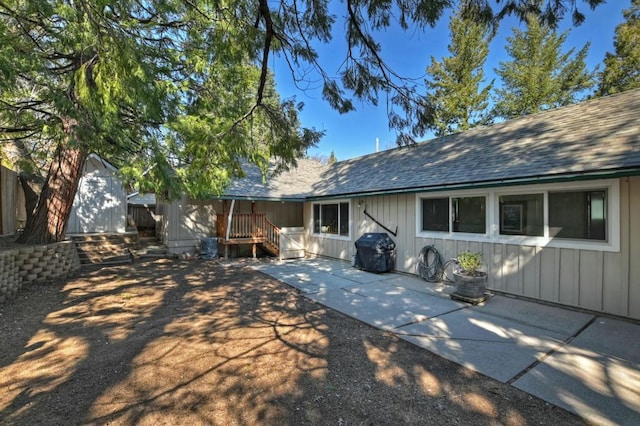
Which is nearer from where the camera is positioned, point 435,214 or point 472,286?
point 472,286

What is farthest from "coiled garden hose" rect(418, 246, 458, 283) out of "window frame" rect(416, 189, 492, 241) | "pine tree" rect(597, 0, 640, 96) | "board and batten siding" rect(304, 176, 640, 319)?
"pine tree" rect(597, 0, 640, 96)

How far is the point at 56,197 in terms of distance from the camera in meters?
7.46

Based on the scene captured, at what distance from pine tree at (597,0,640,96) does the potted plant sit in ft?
60.0

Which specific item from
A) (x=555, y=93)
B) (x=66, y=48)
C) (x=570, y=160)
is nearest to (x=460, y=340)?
(x=570, y=160)

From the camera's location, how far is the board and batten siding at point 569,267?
445 centimetres

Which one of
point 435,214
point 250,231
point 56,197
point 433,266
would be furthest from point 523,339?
point 56,197

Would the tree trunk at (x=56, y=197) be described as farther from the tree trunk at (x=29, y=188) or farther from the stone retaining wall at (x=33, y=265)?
the tree trunk at (x=29, y=188)

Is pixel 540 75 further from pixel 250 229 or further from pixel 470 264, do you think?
pixel 250 229

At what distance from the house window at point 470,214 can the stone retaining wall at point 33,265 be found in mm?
9066

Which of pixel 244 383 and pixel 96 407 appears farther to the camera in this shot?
pixel 244 383

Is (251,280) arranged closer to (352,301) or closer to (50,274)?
(352,301)

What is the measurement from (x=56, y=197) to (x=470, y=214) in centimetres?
1027

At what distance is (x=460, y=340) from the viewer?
3.88 meters

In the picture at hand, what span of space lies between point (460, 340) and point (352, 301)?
2130 mm
